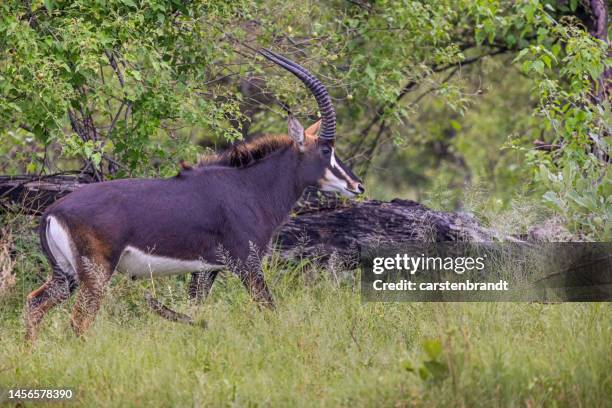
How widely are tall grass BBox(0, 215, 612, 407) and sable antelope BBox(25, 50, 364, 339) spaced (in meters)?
0.28

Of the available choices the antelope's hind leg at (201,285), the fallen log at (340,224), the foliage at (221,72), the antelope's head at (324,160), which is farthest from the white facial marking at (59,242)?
the antelope's head at (324,160)

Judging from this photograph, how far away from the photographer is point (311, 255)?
9203 mm

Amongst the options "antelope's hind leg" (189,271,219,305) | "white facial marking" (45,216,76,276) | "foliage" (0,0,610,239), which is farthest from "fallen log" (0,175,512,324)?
"white facial marking" (45,216,76,276)

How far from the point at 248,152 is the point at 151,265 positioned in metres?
1.50

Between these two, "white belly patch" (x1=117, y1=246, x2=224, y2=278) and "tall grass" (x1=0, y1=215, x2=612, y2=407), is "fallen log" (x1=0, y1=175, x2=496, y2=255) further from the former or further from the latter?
"white belly patch" (x1=117, y1=246, x2=224, y2=278)

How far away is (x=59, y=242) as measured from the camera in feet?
23.9

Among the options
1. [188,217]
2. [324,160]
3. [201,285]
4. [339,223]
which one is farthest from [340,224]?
[188,217]

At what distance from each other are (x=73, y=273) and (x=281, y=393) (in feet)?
7.90

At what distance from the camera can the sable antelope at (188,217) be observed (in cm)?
724

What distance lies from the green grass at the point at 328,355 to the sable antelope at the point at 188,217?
10.6 inches

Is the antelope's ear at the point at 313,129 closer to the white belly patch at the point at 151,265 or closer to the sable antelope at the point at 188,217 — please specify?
the sable antelope at the point at 188,217

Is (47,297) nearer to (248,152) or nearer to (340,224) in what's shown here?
(248,152)

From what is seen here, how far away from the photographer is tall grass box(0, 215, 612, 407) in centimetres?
558

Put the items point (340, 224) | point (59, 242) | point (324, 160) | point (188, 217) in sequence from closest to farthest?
point (59, 242) < point (188, 217) < point (324, 160) < point (340, 224)
